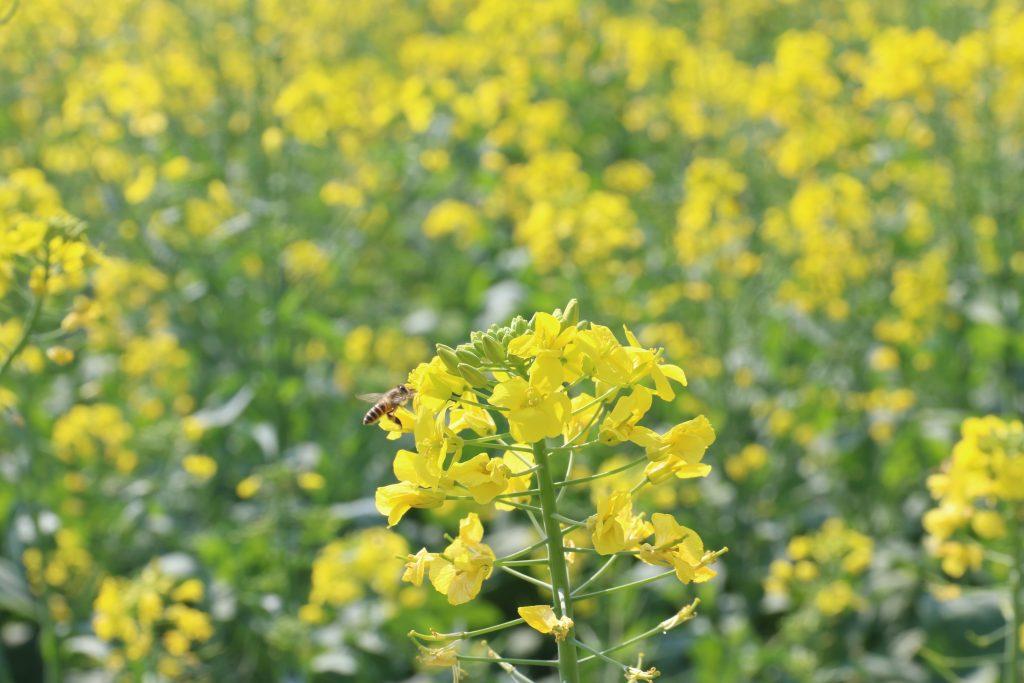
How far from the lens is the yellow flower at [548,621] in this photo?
1.74 metres

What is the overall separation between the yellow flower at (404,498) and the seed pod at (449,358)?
20 centimetres

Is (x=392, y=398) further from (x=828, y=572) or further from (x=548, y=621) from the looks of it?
(x=828, y=572)

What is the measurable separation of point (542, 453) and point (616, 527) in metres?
0.17

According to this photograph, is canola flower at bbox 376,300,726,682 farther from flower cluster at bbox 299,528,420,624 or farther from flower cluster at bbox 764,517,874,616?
flower cluster at bbox 764,517,874,616

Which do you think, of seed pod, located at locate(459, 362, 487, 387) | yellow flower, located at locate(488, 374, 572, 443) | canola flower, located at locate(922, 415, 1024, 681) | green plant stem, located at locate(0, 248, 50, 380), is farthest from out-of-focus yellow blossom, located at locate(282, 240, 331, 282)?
yellow flower, located at locate(488, 374, 572, 443)

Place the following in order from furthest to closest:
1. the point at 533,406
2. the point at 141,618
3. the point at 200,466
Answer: the point at 200,466 → the point at 141,618 → the point at 533,406

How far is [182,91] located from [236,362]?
2.61 m

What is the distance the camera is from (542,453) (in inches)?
70.1

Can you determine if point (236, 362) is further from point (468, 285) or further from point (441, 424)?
point (441, 424)

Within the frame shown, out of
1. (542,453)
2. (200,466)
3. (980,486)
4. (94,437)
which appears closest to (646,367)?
(542,453)

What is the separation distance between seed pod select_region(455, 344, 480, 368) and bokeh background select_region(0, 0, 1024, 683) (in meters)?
1.65

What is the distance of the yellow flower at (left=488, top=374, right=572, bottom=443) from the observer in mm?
1674

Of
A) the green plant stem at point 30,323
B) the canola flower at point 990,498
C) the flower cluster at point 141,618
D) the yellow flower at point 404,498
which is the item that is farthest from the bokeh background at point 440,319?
the yellow flower at point 404,498

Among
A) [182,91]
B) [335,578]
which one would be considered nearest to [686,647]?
[335,578]
